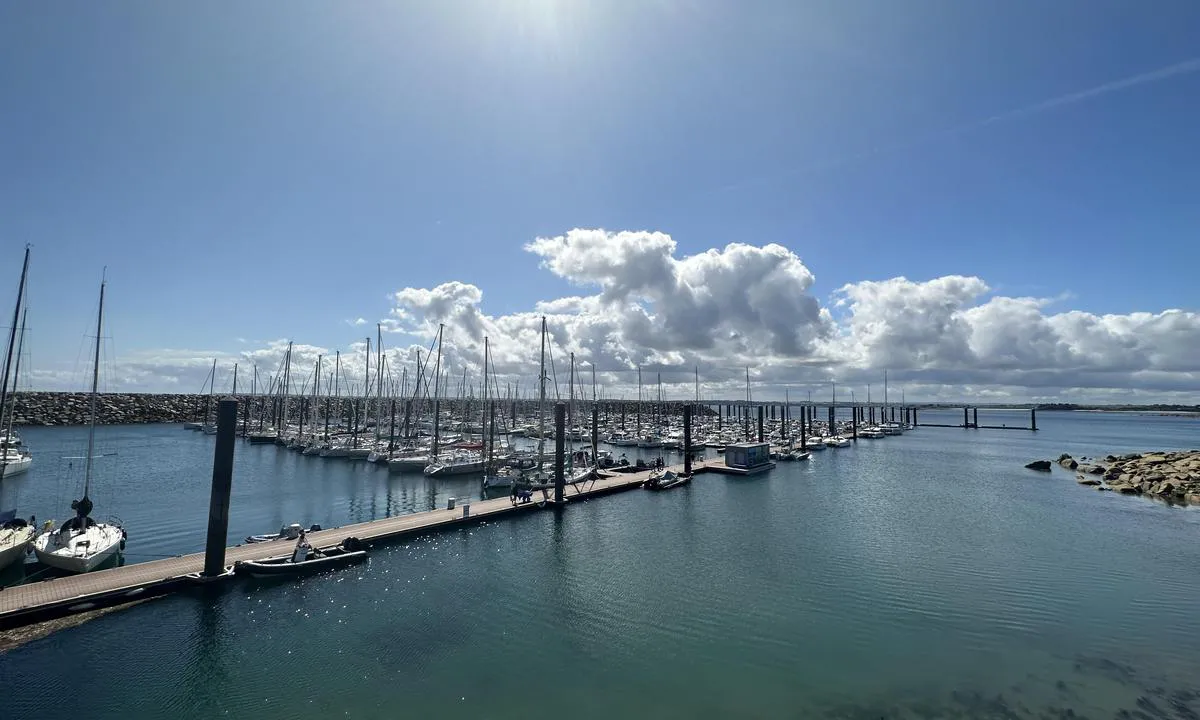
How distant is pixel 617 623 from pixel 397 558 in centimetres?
1594

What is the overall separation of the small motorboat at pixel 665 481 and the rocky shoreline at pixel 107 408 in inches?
5761

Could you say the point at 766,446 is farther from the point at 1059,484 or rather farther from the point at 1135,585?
the point at 1135,585

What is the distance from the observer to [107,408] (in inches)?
5822

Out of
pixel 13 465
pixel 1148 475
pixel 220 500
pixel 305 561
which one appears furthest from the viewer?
pixel 1148 475

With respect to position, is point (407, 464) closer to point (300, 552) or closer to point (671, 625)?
point (300, 552)

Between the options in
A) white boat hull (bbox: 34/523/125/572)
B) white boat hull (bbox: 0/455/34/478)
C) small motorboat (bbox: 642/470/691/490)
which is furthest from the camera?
small motorboat (bbox: 642/470/691/490)

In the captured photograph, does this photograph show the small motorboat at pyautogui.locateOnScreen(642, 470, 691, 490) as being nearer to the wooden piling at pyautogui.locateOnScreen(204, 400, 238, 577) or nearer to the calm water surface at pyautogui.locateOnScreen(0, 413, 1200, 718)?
the calm water surface at pyautogui.locateOnScreen(0, 413, 1200, 718)

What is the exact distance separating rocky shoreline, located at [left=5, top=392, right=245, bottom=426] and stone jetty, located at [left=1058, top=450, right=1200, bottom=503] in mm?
200181

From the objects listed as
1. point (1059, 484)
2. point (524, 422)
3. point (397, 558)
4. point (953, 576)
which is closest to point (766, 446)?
point (1059, 484)

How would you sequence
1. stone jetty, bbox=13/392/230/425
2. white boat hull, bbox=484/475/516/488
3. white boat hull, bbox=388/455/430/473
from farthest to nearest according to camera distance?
stone jetty, bbox=13/392/230/425
white boat hull, bbox=388/455/430/473
white boat hull, bbox=484/475/516/488

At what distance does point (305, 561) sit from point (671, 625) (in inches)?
821

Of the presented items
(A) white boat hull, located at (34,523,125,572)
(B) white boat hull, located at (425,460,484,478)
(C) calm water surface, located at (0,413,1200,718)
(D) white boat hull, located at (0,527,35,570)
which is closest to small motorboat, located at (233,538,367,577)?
(C) calm water surface, located at (0,413,1200,718)

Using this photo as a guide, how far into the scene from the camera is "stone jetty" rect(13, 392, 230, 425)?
129m

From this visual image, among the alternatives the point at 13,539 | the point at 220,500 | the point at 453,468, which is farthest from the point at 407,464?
the point at 220,500
